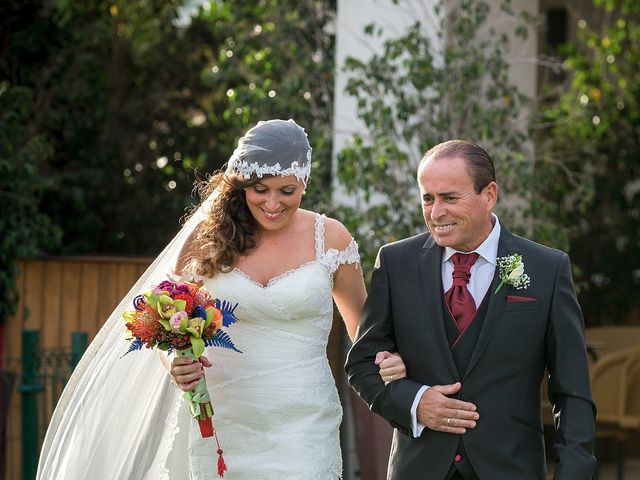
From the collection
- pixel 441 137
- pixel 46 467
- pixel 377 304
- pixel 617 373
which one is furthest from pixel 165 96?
pixel 377 304

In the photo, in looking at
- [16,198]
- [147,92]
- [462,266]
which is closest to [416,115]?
[16,198]

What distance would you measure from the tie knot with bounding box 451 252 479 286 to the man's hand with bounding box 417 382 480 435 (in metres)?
0.33

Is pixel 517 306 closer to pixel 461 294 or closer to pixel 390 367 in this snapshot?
pixel 461 294

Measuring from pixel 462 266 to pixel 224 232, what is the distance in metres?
1.10

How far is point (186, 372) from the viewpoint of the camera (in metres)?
4.23

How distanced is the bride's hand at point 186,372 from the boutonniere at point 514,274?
3.73 feet

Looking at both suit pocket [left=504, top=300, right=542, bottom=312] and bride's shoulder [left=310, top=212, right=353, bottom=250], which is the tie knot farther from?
bride's shoulder [left=310, top=212, right=353, bottom=250]

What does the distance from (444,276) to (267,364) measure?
98cm

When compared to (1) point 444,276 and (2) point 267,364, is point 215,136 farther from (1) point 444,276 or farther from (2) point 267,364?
(1) point 444,276

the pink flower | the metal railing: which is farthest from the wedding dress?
the metal railing

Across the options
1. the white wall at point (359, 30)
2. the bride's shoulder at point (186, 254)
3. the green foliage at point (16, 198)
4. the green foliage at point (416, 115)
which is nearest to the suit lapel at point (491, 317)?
the bride's shoulder at point (186, 254)

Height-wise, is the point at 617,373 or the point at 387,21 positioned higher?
the point at 387,21

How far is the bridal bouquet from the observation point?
13.5 ft

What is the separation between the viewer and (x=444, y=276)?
390cm
